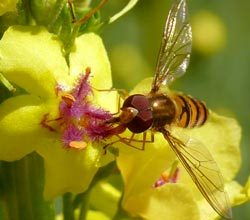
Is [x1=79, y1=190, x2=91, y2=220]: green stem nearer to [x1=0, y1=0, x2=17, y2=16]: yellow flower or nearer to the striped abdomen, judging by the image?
the striped abdomen

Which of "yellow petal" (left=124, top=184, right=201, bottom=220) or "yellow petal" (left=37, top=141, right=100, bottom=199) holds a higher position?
"yellow petal" (left=37, top=141, right=100, bottom=199)

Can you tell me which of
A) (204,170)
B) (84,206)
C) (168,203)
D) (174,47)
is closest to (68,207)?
(84,206)

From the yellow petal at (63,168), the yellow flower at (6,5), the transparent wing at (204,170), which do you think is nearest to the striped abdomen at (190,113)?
the transparent wing at (204,170)

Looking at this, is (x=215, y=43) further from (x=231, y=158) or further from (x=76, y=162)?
(x=76, y=162)

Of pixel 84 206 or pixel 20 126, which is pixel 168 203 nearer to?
pixel 84 206

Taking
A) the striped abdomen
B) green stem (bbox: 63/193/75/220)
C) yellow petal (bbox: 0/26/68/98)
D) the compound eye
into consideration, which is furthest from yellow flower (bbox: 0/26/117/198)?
the striped abdomen

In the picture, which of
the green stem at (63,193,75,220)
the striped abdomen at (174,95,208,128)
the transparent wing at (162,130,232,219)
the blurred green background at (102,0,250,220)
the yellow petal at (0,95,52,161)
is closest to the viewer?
the yellow petal at (0,95,52,161)

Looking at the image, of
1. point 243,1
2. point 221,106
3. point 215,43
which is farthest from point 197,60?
point 243,1

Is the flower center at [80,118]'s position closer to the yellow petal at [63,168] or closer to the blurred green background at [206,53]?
the yellow petal at [63,168]
